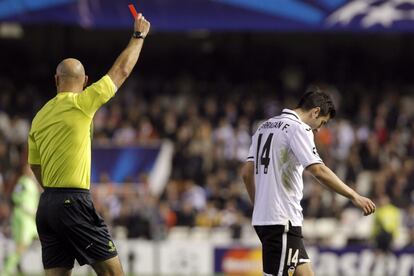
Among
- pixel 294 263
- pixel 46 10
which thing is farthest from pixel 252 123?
pixel 294 263

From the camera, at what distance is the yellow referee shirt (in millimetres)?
8273

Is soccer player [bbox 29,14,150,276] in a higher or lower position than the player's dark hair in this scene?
lower

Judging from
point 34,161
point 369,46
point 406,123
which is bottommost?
point 34,161

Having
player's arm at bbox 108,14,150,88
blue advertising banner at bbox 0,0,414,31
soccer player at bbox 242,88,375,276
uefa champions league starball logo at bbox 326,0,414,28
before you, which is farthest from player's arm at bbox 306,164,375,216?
uefa champions league starball logo at bbox 326,0,414,28

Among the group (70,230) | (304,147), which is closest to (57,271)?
(70,230)

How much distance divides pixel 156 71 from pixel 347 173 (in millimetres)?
7514

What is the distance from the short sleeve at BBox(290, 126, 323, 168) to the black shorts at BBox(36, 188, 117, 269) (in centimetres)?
167

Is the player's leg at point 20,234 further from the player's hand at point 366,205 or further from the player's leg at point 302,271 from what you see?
the player's hand at point 366,205

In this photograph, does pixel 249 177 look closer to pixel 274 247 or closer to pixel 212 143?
pixel 274 247

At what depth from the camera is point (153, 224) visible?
21.7 m

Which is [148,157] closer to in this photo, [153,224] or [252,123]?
[252,123]

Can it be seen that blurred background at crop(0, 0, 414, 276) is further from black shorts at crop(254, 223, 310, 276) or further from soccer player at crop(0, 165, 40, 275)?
black shorts at crop(254, 223, 310, 276)

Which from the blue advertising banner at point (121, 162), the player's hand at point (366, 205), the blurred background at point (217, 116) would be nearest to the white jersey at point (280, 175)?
the player's hand at point (366, 205)

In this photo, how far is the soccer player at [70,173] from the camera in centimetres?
828
